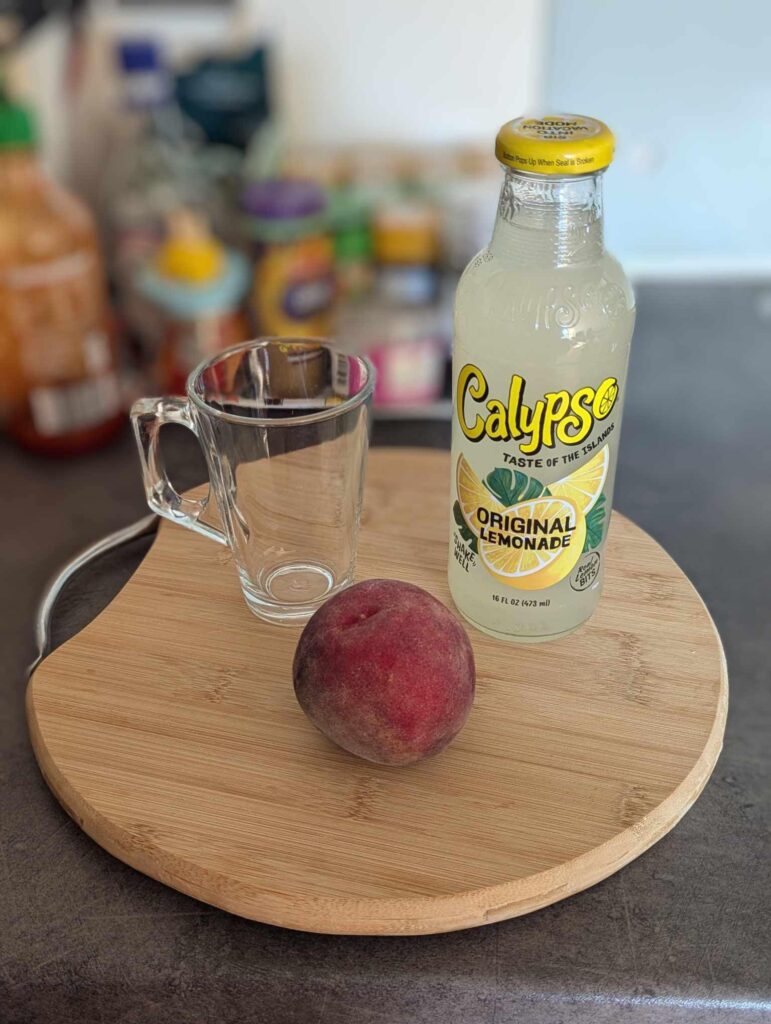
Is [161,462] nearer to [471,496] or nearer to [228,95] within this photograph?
[471,496]

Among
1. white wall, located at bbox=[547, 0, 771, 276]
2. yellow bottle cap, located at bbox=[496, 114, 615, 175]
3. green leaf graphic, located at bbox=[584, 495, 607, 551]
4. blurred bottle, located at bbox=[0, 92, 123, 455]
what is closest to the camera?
yellow bottle cap, located at bbox=[496, 114, 615, 175]

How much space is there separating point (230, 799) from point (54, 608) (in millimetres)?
230

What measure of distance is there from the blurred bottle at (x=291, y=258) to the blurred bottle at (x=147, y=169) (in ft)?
0.36

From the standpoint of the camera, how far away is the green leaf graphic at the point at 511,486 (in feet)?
1.58

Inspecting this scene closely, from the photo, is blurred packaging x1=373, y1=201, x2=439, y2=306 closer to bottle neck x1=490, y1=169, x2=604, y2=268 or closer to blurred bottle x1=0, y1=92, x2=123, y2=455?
blurred bottle x1=0, y1=92, x2=123, y2=455

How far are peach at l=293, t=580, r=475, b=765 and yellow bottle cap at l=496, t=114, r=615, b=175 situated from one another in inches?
7.7

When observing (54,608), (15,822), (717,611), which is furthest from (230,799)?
(717,611)

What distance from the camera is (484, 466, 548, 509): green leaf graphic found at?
1.58ft

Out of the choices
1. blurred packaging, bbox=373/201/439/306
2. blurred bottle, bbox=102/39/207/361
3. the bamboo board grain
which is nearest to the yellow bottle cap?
the bamboo board grain

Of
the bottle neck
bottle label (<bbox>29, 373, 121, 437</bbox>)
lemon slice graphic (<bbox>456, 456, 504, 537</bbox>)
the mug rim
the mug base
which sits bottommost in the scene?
bottle label (<bbox>29, 373, 121, 437</bbox>)

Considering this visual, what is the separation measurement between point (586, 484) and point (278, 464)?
16 centimetres

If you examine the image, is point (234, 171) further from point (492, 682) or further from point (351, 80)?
point (492, 682)

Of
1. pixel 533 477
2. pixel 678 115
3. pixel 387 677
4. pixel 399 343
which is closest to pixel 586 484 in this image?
pixel 533 477

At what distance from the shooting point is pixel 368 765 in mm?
469
